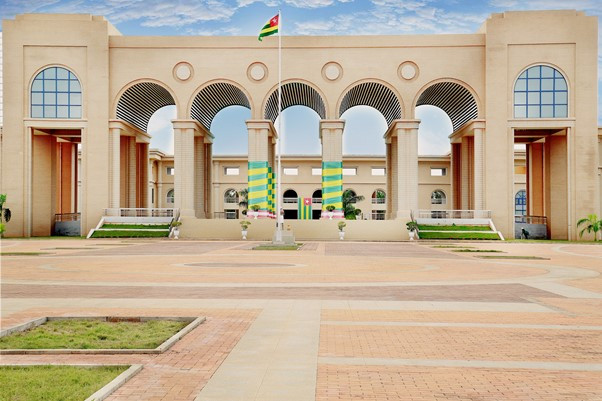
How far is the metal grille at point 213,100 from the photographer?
60469mm

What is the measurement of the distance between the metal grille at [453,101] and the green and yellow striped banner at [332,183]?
1260cm

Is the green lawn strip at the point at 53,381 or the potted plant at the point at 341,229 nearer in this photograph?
the green lawn strip at the point at 53,381

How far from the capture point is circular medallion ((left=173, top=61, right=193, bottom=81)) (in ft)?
195

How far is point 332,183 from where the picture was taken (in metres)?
59.0

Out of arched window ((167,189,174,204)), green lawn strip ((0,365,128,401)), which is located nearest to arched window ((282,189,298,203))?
arched window ((167,189,174,204))

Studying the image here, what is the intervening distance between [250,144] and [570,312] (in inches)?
1927

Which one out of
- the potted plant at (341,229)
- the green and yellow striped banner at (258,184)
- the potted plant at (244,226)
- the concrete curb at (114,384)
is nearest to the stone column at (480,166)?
the potted plant at (341,229)

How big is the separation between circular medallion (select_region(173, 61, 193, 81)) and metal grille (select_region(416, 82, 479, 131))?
25.3 metres

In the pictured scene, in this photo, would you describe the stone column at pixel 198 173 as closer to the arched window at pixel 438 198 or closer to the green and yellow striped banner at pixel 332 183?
the green and yellow striped banner at pixel 332 183

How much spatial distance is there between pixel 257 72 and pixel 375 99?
14793 millimetres

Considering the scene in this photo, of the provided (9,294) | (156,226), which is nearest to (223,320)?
(9,294)

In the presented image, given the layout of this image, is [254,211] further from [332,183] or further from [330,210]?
[332,183]

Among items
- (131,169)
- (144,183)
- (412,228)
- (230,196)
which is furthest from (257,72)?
(230,196)

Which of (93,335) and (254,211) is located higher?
(254,211)
